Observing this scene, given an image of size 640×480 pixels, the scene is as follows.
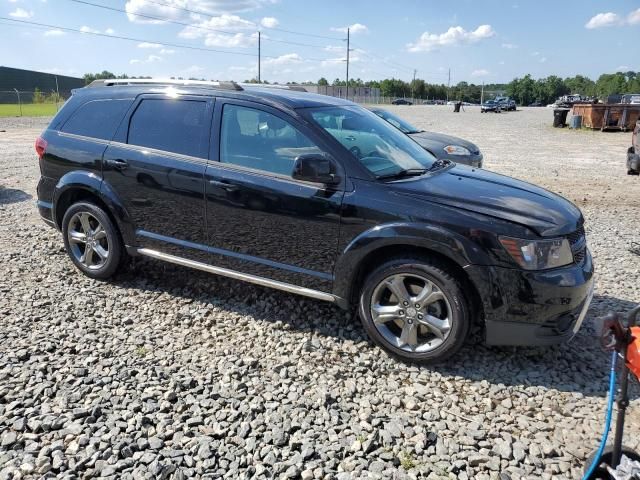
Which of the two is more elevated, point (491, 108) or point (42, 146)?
point (491, 108)

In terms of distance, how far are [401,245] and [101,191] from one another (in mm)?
2913

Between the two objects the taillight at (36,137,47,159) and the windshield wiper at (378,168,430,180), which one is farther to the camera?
the taillight at (36,137,47,159)

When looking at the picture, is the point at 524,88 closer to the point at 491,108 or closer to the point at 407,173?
the point at 491,108

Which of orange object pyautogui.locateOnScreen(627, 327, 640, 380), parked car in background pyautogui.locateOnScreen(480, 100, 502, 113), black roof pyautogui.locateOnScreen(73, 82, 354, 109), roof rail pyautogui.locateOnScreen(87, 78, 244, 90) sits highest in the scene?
parked car in background pyautogui.locateOnScreen(480, 100, 502, 113)

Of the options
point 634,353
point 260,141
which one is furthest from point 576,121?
point 634,353

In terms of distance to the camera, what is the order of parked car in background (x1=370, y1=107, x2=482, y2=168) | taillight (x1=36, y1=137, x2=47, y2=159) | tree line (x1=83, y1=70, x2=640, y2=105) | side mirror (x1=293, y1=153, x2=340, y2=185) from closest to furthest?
side mirror (x1=293, y1=153, x2=340, y2=185) → taillight (x1=36, y1=137, x2=47, y2=159) → parked car in background (x1=370, y1=107, x2=482, y2=168) → tree line (x1=83, y1=70, x2=640, y2=105)

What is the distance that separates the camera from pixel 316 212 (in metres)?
3.86

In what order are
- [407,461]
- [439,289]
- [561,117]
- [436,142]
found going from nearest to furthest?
[407,461] < [439,289] < [436,142] < [561,117]

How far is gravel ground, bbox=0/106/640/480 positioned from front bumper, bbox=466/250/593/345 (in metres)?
0.36

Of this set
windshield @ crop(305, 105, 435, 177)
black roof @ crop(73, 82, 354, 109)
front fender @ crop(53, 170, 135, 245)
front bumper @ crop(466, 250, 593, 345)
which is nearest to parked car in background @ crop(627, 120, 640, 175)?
windshield @ crop(305, 105, 435, 177)

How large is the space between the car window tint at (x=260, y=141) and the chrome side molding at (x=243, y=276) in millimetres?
888

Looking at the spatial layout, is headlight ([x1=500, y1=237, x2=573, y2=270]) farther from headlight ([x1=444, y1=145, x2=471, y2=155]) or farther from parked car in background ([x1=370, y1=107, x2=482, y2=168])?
headlight ([x1=444, y1=145, x2=471, y2=155])

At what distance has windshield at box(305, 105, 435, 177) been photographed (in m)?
4.03

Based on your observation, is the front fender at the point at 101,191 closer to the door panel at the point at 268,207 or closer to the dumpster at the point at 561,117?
the door panel at the point at 268,207
